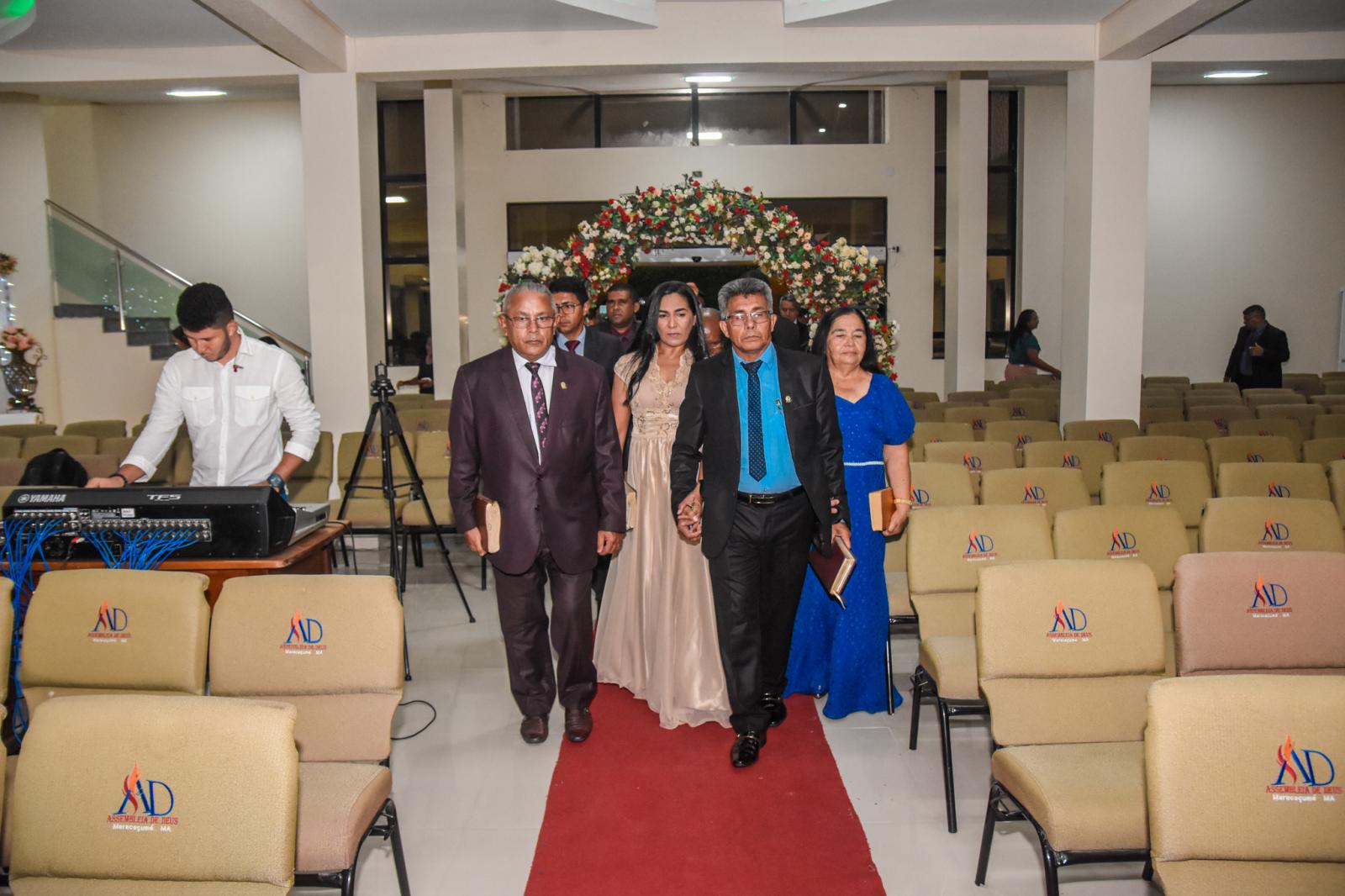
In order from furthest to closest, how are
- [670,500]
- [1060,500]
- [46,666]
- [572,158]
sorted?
[572,158]
[1060,500]
[670,500]
[46,666]

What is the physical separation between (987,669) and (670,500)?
1.34 m

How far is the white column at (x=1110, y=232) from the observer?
291 inches

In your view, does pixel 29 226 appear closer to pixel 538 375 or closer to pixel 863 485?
pixel 538 375

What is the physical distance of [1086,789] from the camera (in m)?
2.41

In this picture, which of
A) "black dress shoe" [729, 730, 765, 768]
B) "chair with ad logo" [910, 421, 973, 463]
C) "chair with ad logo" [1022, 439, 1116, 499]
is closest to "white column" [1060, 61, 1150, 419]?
"chair with ad logo" [910, 421, 973, 463]

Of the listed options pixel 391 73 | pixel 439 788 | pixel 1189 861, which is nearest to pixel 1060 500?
pixel 1189 861

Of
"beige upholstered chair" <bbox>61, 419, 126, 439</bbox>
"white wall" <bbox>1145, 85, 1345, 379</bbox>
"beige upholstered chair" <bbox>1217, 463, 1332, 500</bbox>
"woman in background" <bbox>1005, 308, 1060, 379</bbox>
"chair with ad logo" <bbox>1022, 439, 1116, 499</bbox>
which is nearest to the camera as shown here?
"beige upholstered chair" <bbox>1217, 463, 1332, 500</bbox>

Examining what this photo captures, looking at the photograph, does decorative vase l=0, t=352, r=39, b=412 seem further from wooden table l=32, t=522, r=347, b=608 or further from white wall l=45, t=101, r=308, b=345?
wooden table l=32, t=522, r=347, b=608

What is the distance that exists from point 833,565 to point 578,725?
1.18 meters

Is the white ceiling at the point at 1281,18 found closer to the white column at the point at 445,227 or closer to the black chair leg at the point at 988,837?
the black chair leg at the point at 988,837

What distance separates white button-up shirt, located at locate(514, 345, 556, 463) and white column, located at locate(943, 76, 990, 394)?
859 centimetres

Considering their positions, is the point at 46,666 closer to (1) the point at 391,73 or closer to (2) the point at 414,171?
(1) the point at 391,73

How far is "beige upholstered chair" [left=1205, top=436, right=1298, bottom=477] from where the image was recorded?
5.76 metres

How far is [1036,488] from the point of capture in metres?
4.60
